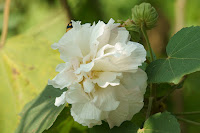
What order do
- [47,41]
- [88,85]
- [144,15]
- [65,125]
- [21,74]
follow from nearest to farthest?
[88,85], [144,15], [65,125], [21,74], [47,41]

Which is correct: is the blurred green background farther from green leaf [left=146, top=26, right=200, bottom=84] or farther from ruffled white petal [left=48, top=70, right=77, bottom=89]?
ruffled white petal [left=48, top=70, right=77, bottom=89]

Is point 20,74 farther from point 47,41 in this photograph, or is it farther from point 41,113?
point 41,113

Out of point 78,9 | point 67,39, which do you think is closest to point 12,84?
point 78,9

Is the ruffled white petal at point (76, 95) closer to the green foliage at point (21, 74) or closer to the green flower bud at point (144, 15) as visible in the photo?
the green flower bud at point (144, 15)

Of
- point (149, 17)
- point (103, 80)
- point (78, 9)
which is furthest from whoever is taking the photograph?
point (78, 9)

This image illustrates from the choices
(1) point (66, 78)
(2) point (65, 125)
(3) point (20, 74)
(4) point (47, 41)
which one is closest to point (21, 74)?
(3) point (20, 74)

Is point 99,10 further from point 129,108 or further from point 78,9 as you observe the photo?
point 129,108
